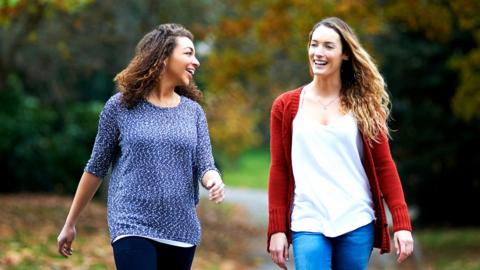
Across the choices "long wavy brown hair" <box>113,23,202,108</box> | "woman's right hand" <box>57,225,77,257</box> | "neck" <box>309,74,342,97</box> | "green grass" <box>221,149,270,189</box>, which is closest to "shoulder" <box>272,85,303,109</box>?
"neck" <box>309,74,342,97</box>

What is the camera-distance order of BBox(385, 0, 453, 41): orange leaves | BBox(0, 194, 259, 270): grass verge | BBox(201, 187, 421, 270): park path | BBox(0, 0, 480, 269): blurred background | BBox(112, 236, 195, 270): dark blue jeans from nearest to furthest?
BBox(112, 236, 195, 270): dark blue jeans → BBox(0, 194, 259, 270): grass verge → BBox(201, 187, 421, 270): park path → BBox(0, 0, 480, 269): blurred background → BBox(385, 0, 453, 41): orange leaves

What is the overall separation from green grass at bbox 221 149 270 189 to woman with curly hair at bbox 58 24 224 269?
34.8 metres

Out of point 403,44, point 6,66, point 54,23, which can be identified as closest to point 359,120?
point 6,66

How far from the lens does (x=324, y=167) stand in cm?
500

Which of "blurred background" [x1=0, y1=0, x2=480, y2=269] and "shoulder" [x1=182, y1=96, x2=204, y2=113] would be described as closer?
"shoulder" [x1=182, y1=96, x2=204, y2=113]

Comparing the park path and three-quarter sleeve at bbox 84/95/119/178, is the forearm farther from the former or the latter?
the park path

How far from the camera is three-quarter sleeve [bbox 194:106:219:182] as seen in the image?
4.89 meters

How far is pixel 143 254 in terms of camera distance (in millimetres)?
4691

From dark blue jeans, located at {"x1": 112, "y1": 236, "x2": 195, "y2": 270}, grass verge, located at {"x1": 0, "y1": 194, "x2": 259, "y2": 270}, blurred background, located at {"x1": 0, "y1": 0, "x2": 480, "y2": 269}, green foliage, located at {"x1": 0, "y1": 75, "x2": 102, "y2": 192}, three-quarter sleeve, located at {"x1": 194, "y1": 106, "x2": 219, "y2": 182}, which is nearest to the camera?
dark blue jeans, located at {"x1": 112, "y1": 236, "x2": 195, "y2": 270}

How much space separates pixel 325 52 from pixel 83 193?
1497 millimetres

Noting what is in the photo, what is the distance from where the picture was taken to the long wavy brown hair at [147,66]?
4938mm

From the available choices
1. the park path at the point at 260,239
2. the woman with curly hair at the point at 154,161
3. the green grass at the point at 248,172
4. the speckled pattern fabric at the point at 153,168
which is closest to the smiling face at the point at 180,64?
the woman with curly hair at the point at 154,161

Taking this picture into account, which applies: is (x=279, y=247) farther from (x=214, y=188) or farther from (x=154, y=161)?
(x=154, y=161)

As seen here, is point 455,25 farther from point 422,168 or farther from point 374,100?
point 374,100
